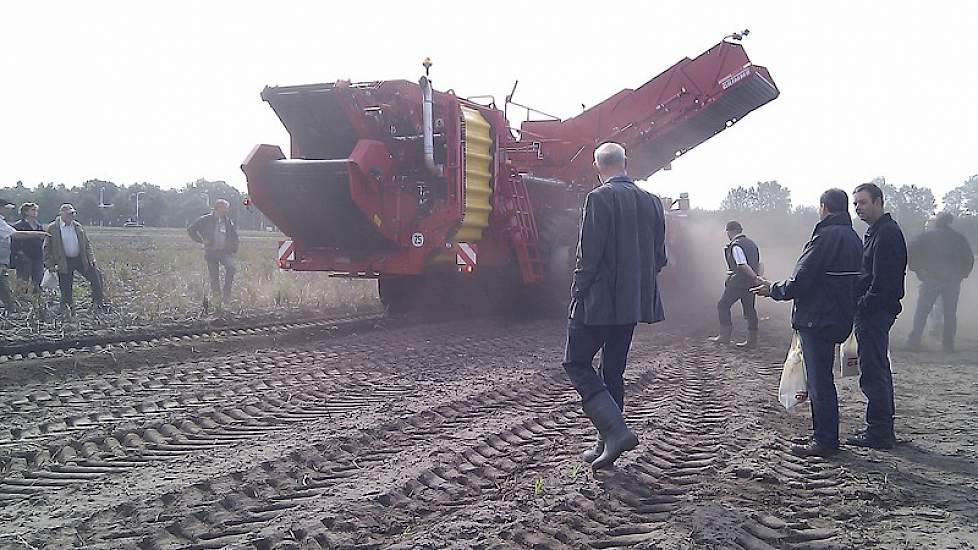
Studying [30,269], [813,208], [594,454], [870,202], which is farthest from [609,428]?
[813,208]

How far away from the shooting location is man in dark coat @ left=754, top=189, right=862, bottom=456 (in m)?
4.72

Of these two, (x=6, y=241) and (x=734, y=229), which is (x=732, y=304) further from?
(x=6, y=241)

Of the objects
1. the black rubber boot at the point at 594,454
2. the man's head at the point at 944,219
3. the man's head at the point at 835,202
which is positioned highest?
the man's head at the point at 944,219

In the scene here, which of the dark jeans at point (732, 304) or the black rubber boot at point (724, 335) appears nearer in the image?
the dark jeans at point (732, 304)

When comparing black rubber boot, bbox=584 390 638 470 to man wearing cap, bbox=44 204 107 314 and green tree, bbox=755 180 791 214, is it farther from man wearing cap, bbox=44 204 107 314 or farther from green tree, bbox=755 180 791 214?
green tree, bbox=755 180 791 214

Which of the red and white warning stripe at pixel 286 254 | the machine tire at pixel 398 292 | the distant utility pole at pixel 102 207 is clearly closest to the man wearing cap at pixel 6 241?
the red and white warning stripe at pixel 286 254

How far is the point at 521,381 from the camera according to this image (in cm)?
675

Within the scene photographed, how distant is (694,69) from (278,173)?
6645 mm

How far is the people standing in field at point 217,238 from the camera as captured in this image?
12156 millimetres

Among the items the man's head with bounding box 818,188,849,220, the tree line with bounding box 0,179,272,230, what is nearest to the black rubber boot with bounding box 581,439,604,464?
the man's head with bounding box 818,188,849,220

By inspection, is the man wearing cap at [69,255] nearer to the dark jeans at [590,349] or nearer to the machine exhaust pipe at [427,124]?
the machine exhaust pipe at [427,124]

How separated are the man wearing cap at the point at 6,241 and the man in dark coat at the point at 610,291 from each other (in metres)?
8.19

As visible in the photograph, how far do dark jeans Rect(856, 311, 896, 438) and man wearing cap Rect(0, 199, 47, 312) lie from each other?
9.50 m

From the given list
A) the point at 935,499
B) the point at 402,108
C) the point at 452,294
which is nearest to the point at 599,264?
the point at 935,499
